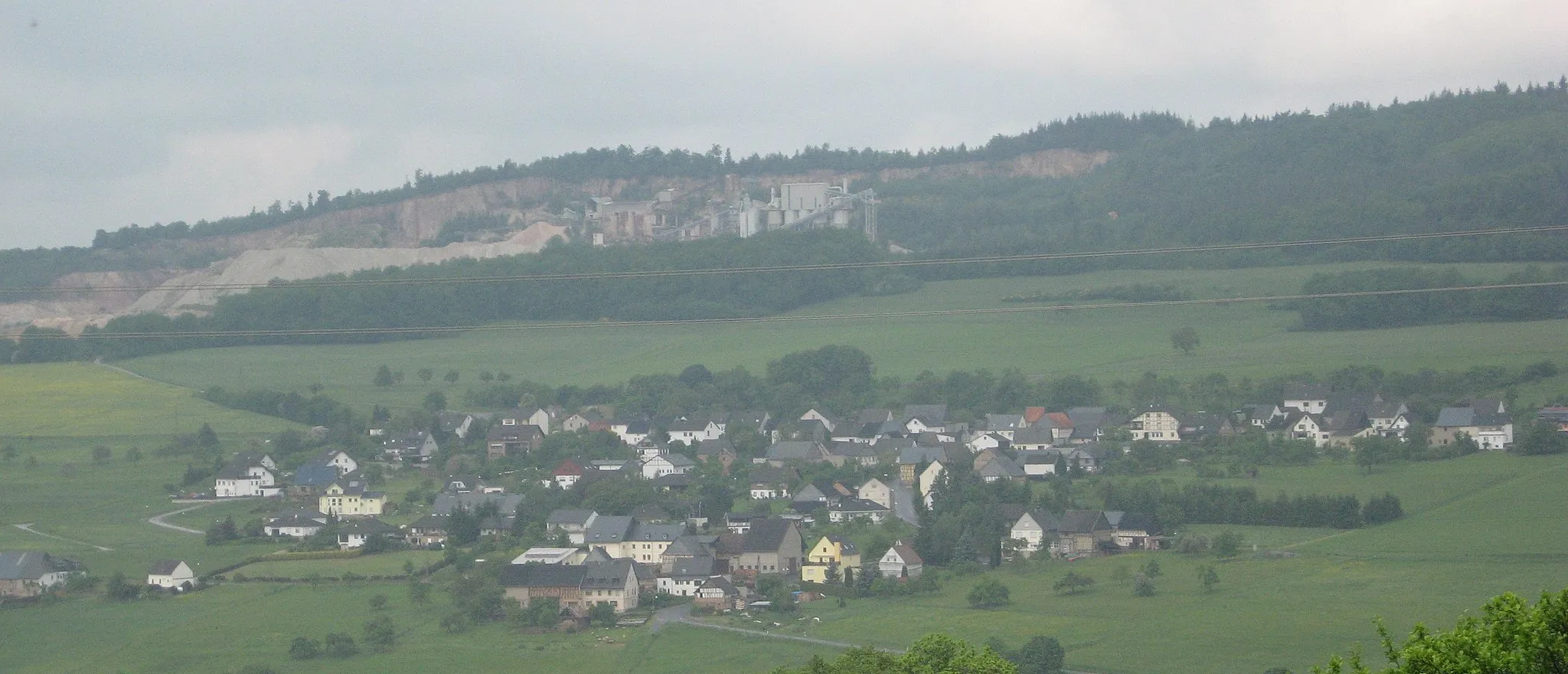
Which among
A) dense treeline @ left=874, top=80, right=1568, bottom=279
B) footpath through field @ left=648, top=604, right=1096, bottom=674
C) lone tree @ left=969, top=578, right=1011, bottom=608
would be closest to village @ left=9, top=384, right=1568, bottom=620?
footpath through field @ left=648, top=604, right=1096, bottom=674

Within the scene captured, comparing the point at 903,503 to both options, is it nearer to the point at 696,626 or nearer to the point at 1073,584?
the point at 1073,584

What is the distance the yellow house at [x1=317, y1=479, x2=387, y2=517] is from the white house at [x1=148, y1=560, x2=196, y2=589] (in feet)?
18.2

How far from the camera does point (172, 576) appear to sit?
2881cm

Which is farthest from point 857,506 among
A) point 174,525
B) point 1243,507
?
point 174,525

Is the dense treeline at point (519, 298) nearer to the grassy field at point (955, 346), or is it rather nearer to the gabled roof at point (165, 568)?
the grassy field at point (955, 346)

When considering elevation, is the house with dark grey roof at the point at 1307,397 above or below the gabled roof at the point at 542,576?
above

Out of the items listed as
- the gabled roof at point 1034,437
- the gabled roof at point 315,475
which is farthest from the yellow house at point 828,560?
the gabled roof at point 315,475

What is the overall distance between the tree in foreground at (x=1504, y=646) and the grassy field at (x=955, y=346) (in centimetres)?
3424

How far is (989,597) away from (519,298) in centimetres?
3392

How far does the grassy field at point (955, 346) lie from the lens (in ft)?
146

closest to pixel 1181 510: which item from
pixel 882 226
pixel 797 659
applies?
pixel 797 659

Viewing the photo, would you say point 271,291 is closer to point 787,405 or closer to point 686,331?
point 686,331

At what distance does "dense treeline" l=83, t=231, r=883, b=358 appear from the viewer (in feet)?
178

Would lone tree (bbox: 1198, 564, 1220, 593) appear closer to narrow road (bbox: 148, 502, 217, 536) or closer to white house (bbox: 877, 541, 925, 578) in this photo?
white house (bbox: 877, 541, 925, 578)
